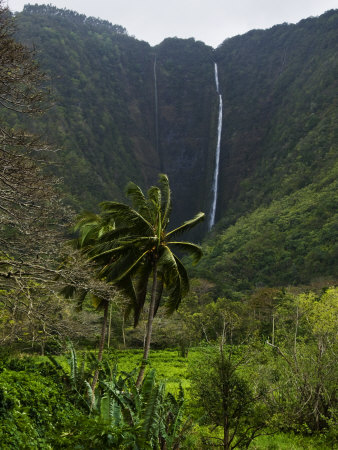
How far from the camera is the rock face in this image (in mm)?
101250

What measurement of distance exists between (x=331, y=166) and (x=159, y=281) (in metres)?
73.4

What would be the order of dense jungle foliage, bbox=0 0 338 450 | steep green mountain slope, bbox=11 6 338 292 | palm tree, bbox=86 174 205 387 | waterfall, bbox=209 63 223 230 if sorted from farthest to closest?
1. waterfall, bbox=209 63 223 230
2. steep green mountain slope, bbox=11 6 338 292
3. palm tree, bbox=86 174 205 387
4. dense jungle foliage, bbox=0 0 338 450

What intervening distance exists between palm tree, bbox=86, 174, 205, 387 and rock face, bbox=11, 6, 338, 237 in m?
74.1

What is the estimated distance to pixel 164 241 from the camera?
1241 cm

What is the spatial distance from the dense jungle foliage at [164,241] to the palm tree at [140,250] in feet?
0.23

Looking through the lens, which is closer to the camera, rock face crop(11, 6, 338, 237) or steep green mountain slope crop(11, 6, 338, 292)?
steep green mountain slope crop(11, 6, 338, 292)

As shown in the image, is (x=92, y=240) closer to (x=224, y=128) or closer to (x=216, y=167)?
(x=216, y=167)

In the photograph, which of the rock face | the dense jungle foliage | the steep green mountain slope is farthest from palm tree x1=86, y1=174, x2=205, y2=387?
the rock face

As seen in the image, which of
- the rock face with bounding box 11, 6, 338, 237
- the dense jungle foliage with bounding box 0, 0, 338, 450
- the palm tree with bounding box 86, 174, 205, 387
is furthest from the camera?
the rock face with bounding box 11, 6, 338, 237

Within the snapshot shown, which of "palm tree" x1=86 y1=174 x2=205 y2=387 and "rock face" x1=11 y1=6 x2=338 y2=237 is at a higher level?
"rock face" x1=11 y1=6 x2=338 y2=237

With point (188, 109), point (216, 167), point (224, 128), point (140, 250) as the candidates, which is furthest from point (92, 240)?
point (188, 109)

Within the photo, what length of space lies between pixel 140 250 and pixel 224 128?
457 ft

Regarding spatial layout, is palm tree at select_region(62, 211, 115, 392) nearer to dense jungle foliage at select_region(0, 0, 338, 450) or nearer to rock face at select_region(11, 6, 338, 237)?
dense jungle foliage at select_region(0, 0, 338, 450)

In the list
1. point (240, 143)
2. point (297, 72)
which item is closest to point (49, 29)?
point (240, 143)
